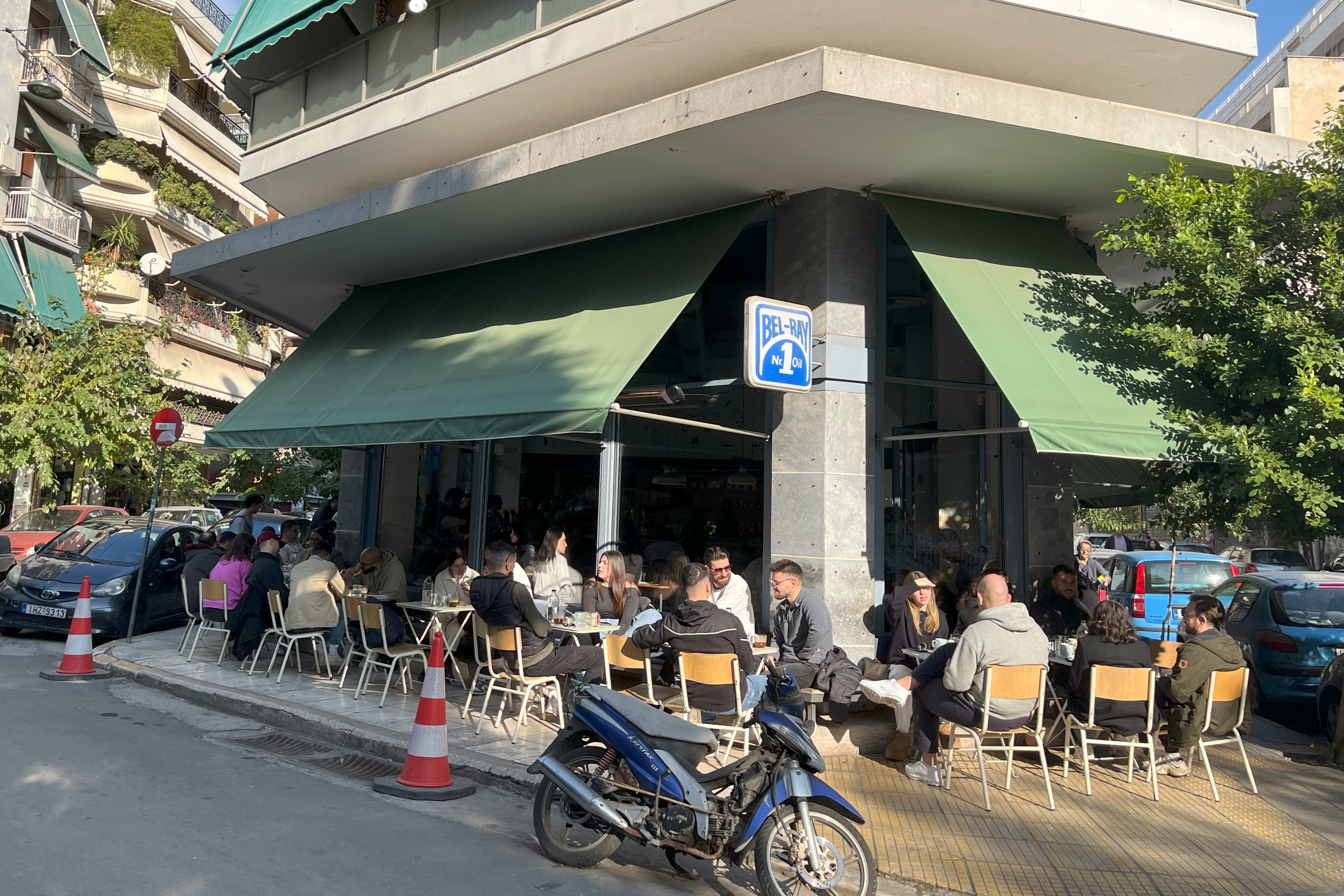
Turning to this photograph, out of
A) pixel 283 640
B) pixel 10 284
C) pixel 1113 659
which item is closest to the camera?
pixel 1113 659

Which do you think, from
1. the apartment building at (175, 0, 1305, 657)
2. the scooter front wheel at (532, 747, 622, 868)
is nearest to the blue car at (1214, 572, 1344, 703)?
the apartment building at (175, 0, 1305, 657)

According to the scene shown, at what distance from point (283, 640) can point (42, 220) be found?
71.9 feet

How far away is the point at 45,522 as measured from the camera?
→ 17391mm

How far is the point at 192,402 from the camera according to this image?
104 ft

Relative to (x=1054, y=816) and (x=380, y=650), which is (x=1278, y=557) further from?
(x=380, y=650)

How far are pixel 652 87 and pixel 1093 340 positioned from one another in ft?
15.2

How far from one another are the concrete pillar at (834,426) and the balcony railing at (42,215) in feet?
81.5

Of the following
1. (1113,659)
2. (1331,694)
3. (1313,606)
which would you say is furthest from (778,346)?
(1313,606)

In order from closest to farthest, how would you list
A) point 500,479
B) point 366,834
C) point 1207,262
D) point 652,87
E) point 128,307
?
1. point 366,834
2. point 1207,262
3. point 652,87
4. point 500,479
5. point 128,307

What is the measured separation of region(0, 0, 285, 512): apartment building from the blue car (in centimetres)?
2225

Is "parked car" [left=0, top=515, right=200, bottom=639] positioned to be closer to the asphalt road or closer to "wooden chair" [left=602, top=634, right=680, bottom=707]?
the asphalt road

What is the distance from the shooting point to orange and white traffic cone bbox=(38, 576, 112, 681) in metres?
9.18

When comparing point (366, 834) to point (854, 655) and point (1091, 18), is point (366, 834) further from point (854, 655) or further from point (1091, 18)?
point (1091, 18)

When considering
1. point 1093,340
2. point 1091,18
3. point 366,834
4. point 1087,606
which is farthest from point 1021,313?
point 366,834
